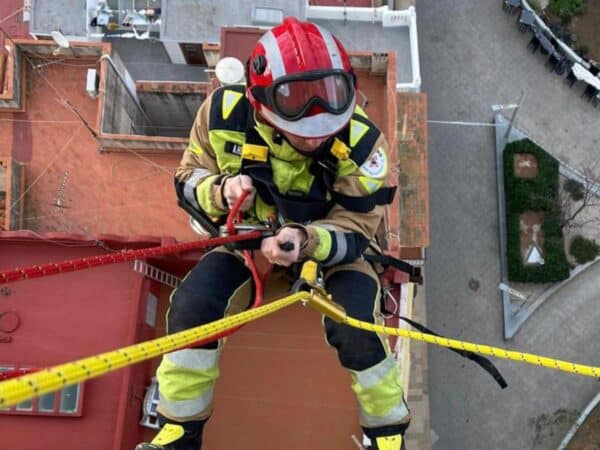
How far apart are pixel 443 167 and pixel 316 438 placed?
9827 millimetres

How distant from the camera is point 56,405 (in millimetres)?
6047

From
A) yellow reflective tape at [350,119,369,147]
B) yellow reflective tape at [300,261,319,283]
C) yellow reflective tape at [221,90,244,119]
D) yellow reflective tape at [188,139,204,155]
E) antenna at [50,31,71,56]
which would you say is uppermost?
antenna at [50,31,71,56]

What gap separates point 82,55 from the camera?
1000 cm

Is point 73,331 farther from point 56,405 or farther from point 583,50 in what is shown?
point 583,50

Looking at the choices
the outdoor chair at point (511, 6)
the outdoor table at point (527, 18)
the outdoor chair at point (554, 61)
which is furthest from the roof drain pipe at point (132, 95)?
the outdoor chair at point (554, 61)

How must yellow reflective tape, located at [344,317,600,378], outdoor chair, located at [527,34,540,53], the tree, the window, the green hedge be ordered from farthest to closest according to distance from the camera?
outdoor chair, located at [527,34,540,53] → the tree → the green hedge → the window → yellow reflective tape, located at [344,317,600,378]

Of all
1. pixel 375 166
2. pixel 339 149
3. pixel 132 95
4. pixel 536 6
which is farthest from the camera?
pixel 536 6

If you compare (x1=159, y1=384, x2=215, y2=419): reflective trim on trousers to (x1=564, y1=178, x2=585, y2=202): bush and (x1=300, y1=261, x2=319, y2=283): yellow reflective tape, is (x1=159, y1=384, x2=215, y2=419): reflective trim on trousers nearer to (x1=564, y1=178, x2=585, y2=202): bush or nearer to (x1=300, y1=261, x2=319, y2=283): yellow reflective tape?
(x1=300, y1=261, x2=319, y2=283): yellow reflective tape

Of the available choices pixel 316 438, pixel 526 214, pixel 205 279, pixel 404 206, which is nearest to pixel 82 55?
pixel 404 206

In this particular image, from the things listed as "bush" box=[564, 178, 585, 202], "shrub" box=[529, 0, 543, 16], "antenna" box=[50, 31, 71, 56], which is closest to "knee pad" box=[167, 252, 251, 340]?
"antenna" box=[50, 31, 71, 56]

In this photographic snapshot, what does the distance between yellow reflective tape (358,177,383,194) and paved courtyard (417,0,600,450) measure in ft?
31.2

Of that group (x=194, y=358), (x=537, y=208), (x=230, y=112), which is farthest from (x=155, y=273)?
(x=537, y=208)

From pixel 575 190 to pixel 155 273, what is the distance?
38.0 feet

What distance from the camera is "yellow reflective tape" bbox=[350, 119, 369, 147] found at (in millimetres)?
4635
